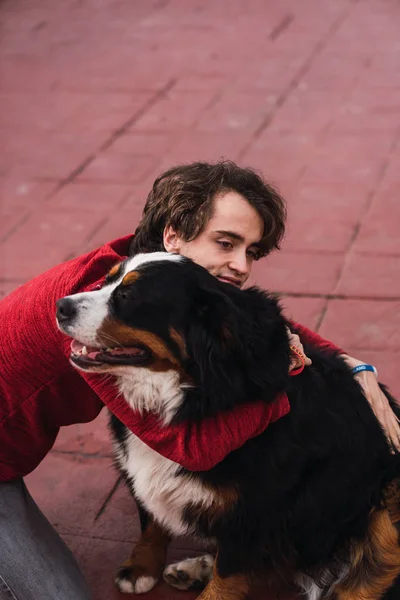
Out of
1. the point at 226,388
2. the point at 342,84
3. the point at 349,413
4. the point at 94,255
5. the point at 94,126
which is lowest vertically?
the point at 342,84

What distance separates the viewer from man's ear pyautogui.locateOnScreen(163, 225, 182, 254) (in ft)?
7.74

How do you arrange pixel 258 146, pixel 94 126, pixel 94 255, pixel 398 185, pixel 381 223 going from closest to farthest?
1. pixel 94 255
2. pixel 381 223
3. pixel 398 185
4. pixel 258 146
5. pixel 94 126

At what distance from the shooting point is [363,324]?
11.8ft

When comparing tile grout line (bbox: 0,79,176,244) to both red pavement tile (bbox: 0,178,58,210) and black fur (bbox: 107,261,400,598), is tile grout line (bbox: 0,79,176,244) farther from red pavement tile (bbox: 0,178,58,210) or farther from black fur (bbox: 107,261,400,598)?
black fur (bbox: 107,261,400,598)

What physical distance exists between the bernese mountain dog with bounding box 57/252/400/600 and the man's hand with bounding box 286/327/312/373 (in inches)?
1.2

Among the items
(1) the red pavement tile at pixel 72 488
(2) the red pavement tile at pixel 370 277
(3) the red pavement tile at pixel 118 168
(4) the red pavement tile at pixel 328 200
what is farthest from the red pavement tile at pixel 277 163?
(1) the red pavement tile at pixel 72 488

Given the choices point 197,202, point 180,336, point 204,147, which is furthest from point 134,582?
point 204,147

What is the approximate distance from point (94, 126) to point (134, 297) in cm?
364

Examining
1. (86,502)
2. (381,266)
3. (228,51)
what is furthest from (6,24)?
(86,502)

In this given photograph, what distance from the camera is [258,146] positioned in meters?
5.06

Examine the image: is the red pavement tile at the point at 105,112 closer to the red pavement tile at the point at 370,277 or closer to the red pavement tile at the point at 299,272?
the red pavement tile at the point at 299,272

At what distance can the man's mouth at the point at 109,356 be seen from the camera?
1.97 m

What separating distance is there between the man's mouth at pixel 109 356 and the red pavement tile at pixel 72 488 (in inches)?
38.8

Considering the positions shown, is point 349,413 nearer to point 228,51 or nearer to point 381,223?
point 381,223
